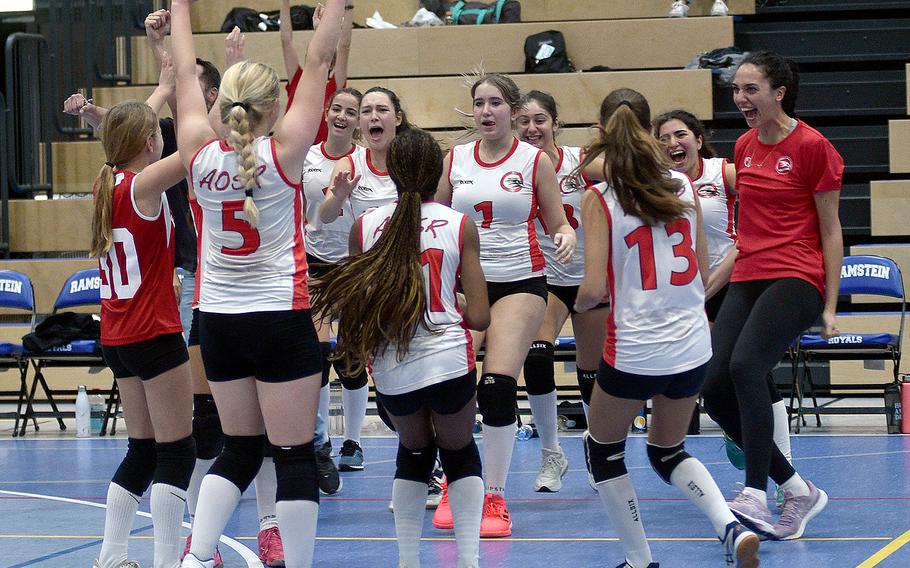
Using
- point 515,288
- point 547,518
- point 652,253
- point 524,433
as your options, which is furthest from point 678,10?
point 652,253

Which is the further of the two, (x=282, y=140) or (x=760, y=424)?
(x=760, y=424)

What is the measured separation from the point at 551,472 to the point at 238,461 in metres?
2.34

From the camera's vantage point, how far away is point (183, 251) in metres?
5.05

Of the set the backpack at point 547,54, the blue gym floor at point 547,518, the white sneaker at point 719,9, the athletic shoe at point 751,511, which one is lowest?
the blue gym floor at point 547,518

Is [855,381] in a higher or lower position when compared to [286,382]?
lower

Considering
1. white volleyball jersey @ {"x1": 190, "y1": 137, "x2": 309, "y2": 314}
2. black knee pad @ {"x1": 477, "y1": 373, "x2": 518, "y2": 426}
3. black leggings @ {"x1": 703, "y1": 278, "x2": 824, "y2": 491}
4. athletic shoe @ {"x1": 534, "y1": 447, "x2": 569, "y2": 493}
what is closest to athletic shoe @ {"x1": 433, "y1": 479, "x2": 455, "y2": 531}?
black knee pad @ {"x1": 477, "y1": 373, "x2": 518, "y2": 426}

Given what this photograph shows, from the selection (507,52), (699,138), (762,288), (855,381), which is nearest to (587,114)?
(507,52)

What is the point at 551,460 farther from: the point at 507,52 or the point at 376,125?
the point at 507,52

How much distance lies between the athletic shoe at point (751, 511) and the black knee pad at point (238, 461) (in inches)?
71.1

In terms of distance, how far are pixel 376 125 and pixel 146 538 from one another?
2077 millimetres

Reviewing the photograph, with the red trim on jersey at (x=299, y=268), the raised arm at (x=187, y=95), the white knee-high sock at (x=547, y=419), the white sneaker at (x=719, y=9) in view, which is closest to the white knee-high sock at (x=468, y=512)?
the red trim on jersey at (x=299, y=268)

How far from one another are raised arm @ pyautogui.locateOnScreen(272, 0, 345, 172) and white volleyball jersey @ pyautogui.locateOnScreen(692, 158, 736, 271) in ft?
8.55

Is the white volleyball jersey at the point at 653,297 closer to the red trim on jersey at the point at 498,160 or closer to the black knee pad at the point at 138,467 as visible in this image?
the red trim on jersey at the point at 498,160

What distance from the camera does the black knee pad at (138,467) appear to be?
4.19m
